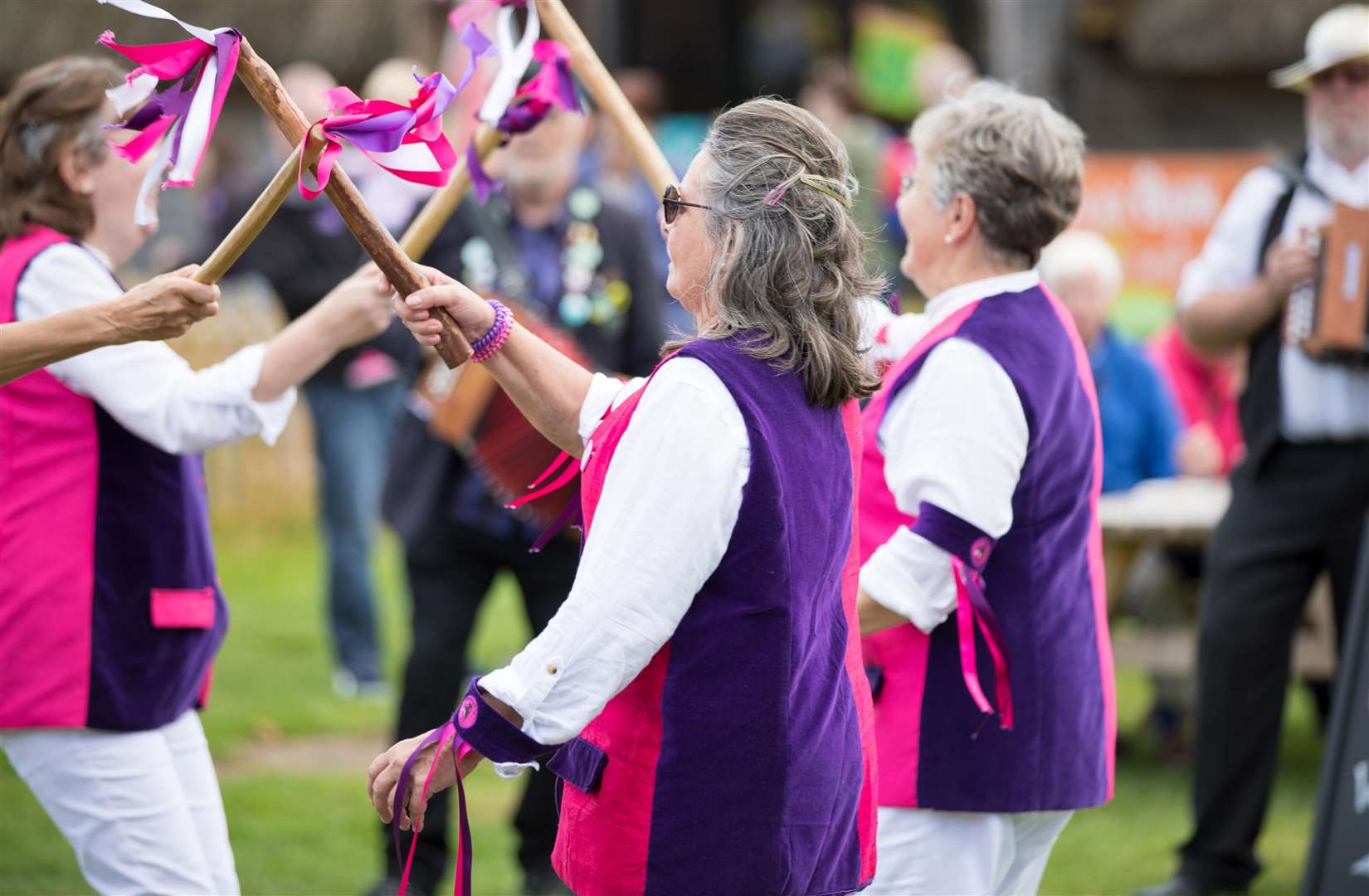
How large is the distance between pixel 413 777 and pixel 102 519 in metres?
1.07

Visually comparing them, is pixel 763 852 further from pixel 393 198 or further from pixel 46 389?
pixel 393 198

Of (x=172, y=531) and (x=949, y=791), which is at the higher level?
(x=172, y=531)

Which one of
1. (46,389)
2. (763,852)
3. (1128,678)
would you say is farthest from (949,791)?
(1128,678)

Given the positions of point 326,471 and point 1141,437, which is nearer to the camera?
point 1141,437

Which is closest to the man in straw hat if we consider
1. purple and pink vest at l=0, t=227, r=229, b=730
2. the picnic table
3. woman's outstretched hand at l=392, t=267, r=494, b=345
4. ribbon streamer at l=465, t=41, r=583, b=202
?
the picnic table

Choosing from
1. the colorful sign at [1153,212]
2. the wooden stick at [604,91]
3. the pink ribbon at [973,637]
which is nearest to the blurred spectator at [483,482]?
the wooden stick at [604,91]

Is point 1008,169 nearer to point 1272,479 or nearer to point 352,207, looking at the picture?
point 352,207

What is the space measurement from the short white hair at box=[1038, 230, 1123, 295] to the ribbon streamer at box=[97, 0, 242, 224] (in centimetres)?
398

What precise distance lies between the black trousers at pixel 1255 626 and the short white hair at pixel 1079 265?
1442mm

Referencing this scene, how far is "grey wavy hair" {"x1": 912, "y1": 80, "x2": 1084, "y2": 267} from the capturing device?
3.05 m

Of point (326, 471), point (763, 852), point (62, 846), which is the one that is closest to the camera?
point (763, 852)

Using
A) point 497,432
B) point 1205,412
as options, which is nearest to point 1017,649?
point 497,432

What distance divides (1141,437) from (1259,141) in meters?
6.92

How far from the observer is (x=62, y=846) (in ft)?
16.4
